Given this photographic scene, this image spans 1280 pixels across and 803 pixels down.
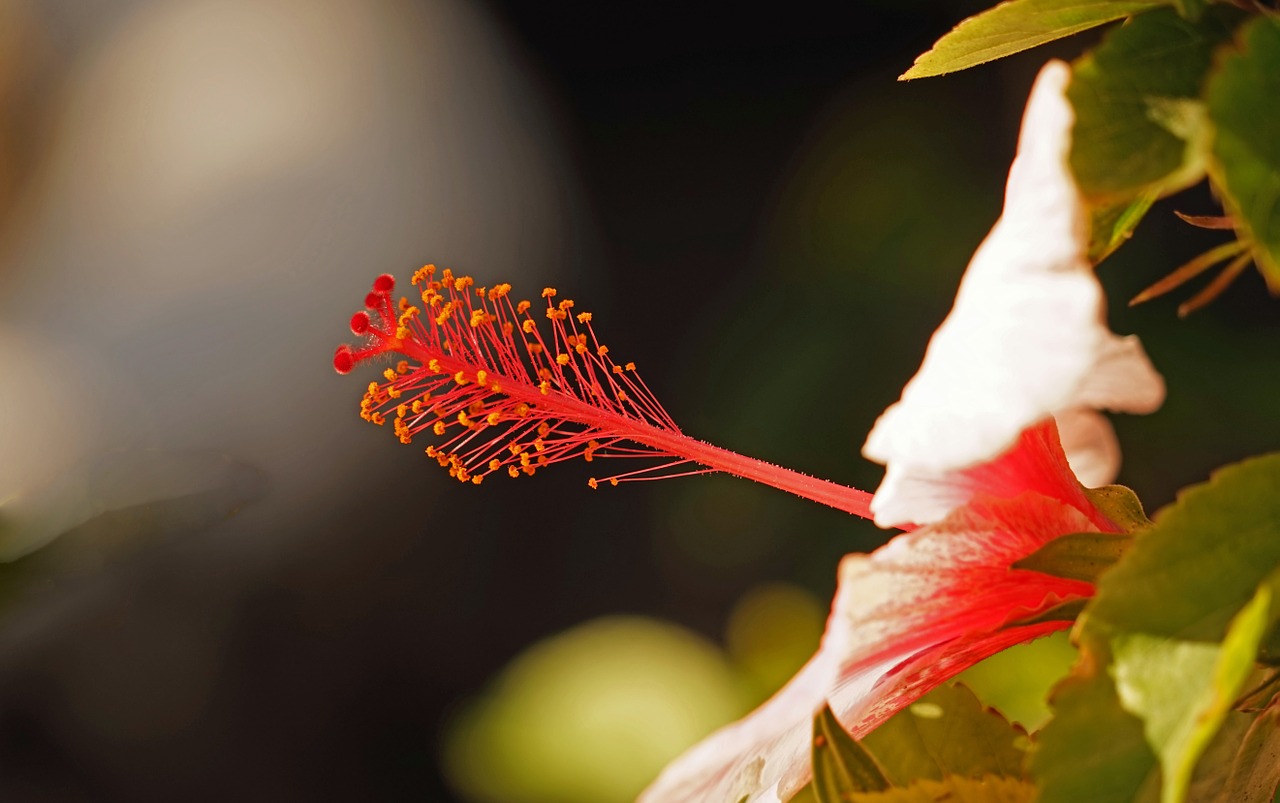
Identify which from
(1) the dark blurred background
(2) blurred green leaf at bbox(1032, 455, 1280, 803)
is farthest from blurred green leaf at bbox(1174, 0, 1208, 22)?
(1) the dark blurred background

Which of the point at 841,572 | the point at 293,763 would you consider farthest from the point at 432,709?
the point at 841,572

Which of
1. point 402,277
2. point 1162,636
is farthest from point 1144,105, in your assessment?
point 402,277

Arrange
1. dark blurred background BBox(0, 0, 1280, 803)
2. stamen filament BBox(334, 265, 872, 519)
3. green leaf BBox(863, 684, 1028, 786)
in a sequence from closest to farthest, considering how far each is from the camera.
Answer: green leaf BBox(863, 684, 1028, 786) → stamen filament BBox(334, 265, 872, 519) → dark blurred background BBox(0, 0, 1280, 803)

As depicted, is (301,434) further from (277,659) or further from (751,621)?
(751,621)

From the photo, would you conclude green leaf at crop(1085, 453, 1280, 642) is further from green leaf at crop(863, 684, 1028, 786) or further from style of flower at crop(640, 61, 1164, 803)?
green leaf at crop(863, 684, 1028, 786)

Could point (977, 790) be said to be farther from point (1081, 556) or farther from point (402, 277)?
point (402, 277)

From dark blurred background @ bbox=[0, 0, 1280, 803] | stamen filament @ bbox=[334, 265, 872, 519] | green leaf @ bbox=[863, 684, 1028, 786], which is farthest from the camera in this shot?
dark blurred background @ bbox=[0, 0, 1280, 803]
